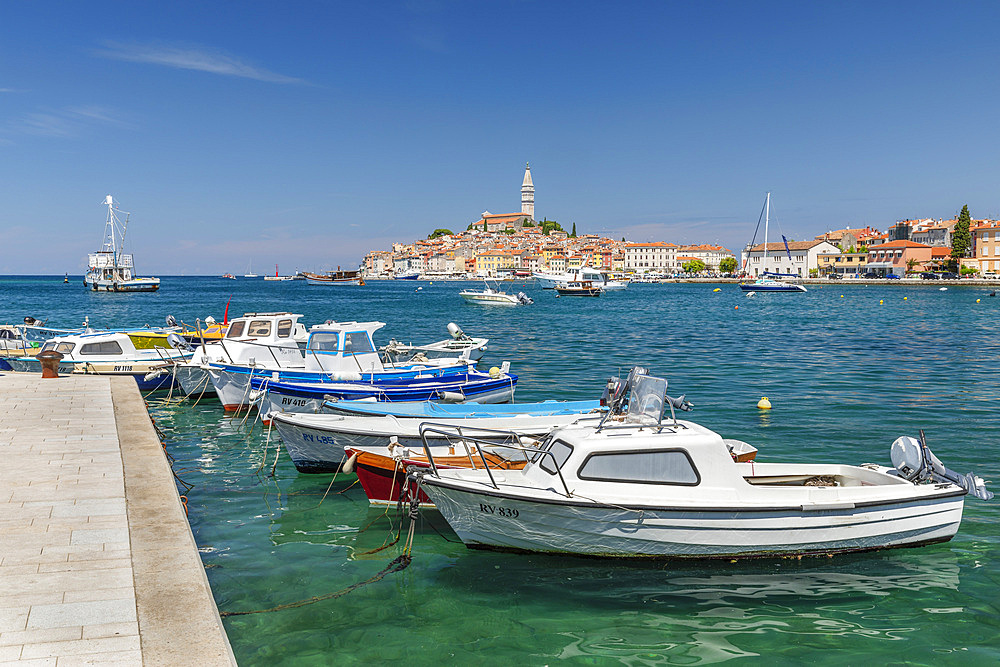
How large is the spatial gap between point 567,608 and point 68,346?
2076 cm

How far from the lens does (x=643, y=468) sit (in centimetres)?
884

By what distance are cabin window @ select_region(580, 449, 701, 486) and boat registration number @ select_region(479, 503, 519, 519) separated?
1.01 m

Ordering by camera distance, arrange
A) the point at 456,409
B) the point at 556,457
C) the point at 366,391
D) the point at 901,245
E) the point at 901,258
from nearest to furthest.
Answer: the point at 556,457
the point at 456,409
the point at 366,391
the point at 901,258
the point at 901,245

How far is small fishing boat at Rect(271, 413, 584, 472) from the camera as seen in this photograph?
12531 mm

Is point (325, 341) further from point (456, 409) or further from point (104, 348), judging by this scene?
point (104, 348)

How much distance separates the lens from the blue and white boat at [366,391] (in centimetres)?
1714

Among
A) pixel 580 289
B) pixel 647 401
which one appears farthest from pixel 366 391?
pixel 580 289

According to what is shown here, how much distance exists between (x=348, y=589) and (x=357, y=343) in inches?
435

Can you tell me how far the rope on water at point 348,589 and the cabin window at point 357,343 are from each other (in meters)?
9.98

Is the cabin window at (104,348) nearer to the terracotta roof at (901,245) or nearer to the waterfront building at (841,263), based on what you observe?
the terracotta roof at (901,245)

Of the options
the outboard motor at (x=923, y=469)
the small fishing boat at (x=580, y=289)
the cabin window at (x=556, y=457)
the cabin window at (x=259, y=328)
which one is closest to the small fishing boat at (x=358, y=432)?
the cabin window at (x=556, y=457)

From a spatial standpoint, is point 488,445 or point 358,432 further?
point 358,432

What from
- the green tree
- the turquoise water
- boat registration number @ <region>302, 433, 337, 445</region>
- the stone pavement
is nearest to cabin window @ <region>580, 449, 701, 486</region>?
the turquoise water

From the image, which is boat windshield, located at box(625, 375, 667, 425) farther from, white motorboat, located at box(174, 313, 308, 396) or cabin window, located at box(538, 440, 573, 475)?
white motorboat, located at box(174, 313, 308, 396)
